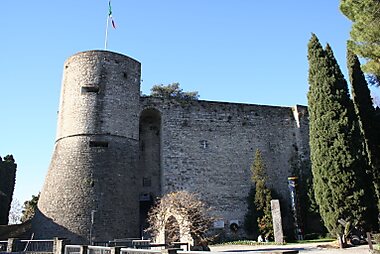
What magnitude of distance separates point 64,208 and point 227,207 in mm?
8834

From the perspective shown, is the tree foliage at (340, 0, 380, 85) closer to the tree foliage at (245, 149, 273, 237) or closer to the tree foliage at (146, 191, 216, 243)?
the tree foliage at (146, 191, 216, 243)

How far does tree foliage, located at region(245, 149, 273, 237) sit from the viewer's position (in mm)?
18391

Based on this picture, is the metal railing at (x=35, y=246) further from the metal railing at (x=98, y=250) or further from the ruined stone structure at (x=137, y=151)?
the metal railing at (x=98, y=250)

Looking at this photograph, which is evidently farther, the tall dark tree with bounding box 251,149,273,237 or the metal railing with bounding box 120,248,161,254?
the tall dark tree with bounding box 251,149,273,237

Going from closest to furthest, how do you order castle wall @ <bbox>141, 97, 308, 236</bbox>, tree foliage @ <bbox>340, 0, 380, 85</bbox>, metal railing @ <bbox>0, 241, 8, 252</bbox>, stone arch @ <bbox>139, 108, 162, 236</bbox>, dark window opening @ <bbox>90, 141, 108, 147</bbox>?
tree foliage @ <bbox>340, 0, 380, 85</bbox> → metal railing @ <bbox>0, 241, 8, 252</bbox> → dark window opening @ <bbox>90, 141, 108, 147</bbox> → stone arch @ <bbox>139, 108, 162, 236</bbox> → castle wall @ <bbox>141, 97, 308, 236</bbox>

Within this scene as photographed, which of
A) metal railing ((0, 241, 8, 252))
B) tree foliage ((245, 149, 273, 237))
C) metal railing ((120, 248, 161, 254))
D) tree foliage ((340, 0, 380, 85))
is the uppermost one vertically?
tree foliage ((340, 0, 380, 85))

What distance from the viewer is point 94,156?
17.2m

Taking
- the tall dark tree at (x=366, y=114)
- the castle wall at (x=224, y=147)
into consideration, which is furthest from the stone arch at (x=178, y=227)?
the tall dark tree at (x=366, y=114)

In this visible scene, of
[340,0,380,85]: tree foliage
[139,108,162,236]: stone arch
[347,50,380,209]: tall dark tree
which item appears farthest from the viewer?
[139,108,162,236]: stone arch

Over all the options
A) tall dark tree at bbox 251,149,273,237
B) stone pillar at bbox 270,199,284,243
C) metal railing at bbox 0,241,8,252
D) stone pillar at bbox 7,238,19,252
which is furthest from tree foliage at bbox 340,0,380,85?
metal railing at bbox 0,241,8,252

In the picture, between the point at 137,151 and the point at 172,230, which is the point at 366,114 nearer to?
the point at 172,230

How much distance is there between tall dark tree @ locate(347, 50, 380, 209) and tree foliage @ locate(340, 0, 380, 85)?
11.6ft

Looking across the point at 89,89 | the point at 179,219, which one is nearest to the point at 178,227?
the point at 179,219

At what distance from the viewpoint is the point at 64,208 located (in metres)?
16.0
